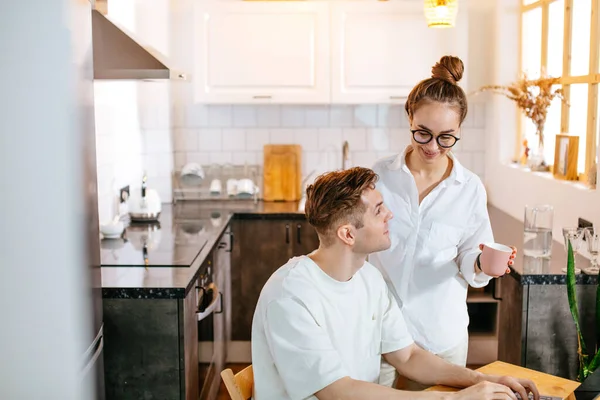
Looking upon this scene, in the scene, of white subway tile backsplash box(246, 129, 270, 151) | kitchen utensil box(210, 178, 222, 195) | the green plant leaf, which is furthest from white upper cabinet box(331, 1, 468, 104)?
the green plant leaf

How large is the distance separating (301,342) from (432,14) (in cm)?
259

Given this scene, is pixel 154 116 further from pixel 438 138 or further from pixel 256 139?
pixel 438 138

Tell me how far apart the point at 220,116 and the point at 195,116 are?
17 cm

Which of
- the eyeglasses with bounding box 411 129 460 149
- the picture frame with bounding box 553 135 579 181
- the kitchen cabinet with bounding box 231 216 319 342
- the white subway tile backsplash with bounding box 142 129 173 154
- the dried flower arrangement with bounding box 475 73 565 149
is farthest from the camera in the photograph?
Result: the white subway tile backsplash with bounding box 142 129 173 154

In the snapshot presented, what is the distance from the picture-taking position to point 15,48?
207 centimetres

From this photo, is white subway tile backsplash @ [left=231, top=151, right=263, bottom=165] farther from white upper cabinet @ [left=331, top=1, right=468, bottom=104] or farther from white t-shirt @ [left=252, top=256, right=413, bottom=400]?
white t-shirt @ [left=252, top=256, right=413, bottom=400]

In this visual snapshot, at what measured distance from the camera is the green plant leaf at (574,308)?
297cm

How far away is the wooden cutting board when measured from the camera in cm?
527

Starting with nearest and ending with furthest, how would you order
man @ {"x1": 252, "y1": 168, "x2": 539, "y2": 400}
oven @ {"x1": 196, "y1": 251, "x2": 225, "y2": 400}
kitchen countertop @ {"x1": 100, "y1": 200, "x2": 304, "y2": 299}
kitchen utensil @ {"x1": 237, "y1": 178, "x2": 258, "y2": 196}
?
1. man @ {"x1": 252, "y1": 168, "x2": 539, "y2": 400}
2. kitchen countertop @ {"x1": 100, "y1": 200, "x2": 304, "y2": 299}
3. oven @ {"x1": 196, "y1": 251, "x2": 225, "y2": 400}
4. kitchen utensil @ {"x1": 237, "y1": 178, "x2": 258, "y2": 196}

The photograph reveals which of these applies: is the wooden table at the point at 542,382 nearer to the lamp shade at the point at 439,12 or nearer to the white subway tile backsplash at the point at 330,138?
the lamp shade at the point at 439,12

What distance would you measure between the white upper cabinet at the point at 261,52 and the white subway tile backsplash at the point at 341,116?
442 mm

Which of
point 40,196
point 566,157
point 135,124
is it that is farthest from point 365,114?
point 40,196

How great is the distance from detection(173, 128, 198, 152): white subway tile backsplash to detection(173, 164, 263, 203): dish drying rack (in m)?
0.17

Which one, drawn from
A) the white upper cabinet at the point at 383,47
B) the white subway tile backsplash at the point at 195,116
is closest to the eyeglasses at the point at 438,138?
the white upper cabinet at the point at 383,47
